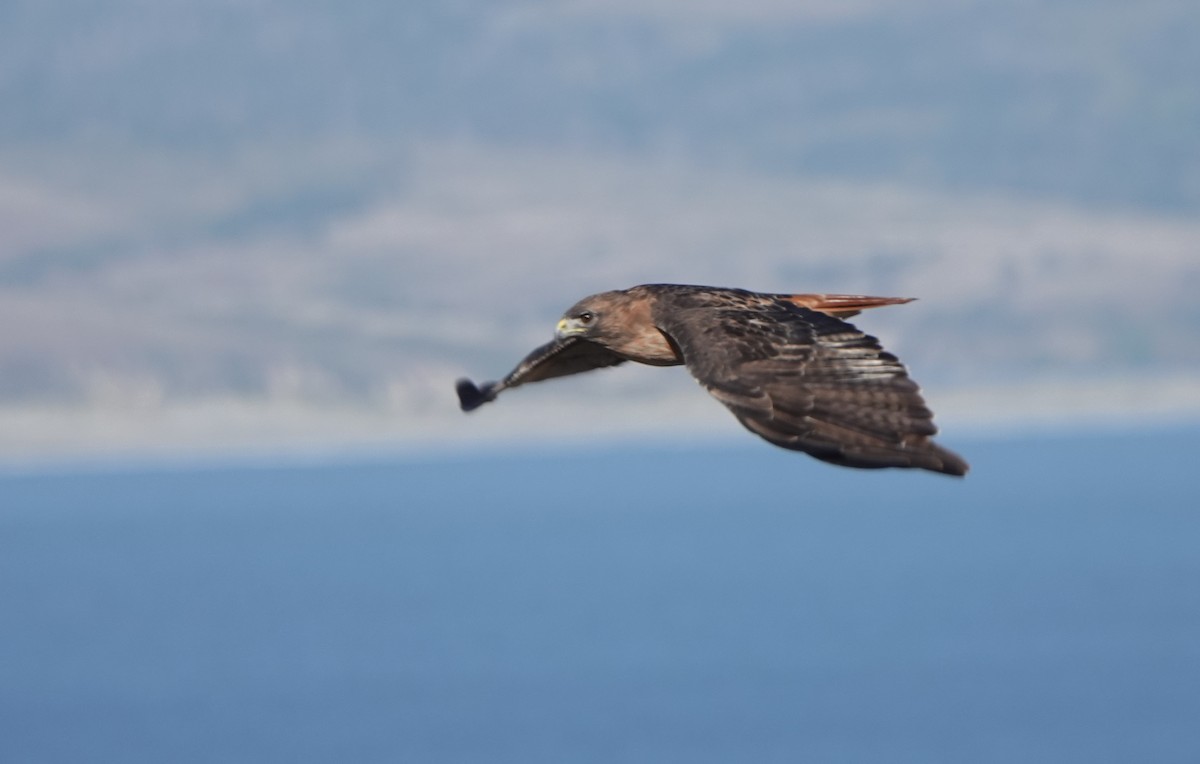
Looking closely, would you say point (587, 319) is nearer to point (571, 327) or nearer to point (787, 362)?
point (571, 327)

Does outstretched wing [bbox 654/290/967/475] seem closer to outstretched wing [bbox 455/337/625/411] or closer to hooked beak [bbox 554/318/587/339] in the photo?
hooked beak [bbox 554/318/587/339]

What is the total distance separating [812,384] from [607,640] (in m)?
116

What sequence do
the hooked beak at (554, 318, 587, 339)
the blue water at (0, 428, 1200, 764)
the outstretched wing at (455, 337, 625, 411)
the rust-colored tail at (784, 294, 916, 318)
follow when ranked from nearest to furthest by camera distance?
the rust-colored tail at (784, 294, 916, 318), the hooked beak at (554, 318, 587, 339), the outstretched wing at (455, 337, 625, 411), the blue water at (0, 428, 1200, 764)

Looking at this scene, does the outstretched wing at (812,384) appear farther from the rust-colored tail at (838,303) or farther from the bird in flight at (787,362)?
the rust-colored tail at (838,303)

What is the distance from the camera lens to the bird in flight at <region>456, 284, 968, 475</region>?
12.3 meters

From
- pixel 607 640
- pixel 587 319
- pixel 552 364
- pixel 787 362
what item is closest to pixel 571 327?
pixel 587 319

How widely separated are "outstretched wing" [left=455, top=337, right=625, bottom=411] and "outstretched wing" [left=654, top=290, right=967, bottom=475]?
236 centimetres

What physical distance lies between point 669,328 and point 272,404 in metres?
139

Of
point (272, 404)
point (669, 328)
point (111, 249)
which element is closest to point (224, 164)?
point (111, 249)

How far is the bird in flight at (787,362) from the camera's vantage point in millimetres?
12281

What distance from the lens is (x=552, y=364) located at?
57.6 ft

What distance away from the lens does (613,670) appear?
378 ft

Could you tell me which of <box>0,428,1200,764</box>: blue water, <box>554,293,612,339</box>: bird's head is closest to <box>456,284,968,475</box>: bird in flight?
<box>554,293,612,339</box>: bird's head

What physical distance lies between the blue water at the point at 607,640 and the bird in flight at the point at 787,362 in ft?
252
